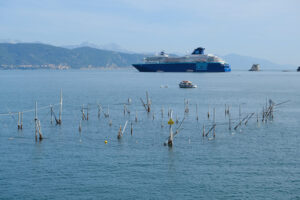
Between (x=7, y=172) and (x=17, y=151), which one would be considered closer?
(x=7, y=172)

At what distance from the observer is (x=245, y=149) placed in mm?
39156

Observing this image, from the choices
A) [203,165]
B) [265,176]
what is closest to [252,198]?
[265,176]

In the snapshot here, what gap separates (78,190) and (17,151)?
502 inches

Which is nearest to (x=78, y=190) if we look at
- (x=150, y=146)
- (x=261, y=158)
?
(x=150, y=146)

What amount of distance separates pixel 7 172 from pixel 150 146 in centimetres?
1428

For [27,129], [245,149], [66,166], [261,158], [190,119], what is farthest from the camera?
[190,119]

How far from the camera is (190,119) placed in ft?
191

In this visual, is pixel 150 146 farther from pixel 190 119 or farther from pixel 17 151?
pixel 190 119

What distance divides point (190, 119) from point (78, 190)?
3263 centimetres

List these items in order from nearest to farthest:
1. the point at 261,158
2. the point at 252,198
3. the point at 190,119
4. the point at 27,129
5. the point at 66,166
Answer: the point at 252,198
the point at 66,166
the point at 261,158
the point at 27,129
the point at 190,119

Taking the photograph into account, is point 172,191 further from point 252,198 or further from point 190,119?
point 190,119

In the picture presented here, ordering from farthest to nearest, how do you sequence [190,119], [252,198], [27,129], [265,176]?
[190,119] < [27,129] < [265,176] < [252,198]

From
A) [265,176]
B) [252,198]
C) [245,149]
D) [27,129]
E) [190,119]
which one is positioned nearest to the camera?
[252,198]

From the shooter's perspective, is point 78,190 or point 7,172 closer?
point 78,190
